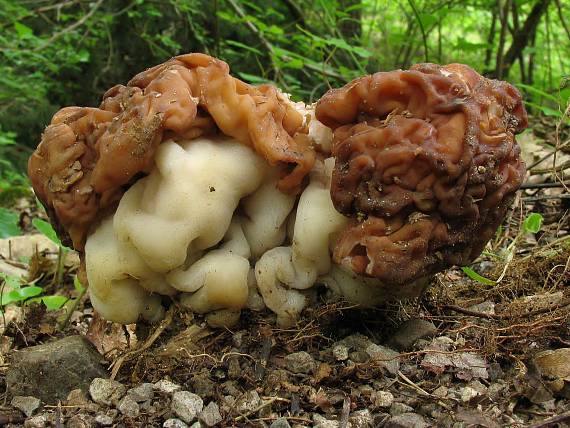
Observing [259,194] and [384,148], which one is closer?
[384,148]

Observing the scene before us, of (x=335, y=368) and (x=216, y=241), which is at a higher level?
(x=216, y=241)

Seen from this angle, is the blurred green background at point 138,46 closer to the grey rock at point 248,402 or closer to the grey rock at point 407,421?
the grey rock at point 248,402

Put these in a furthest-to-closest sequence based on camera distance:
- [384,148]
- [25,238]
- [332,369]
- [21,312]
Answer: [25,238] < [21,312] < [332,369] < [384,148]

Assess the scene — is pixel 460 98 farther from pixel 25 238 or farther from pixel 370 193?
pixel 25 238

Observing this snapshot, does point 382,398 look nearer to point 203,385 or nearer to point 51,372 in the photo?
point 203,385

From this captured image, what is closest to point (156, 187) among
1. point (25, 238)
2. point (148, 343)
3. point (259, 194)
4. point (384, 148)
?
point (259, 194)

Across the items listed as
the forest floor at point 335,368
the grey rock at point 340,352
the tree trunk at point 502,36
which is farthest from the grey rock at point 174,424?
the tree trunk at point 502,36

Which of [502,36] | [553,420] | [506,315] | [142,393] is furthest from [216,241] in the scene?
[502,36]

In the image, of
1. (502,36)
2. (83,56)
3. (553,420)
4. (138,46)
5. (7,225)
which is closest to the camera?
(553,420)
